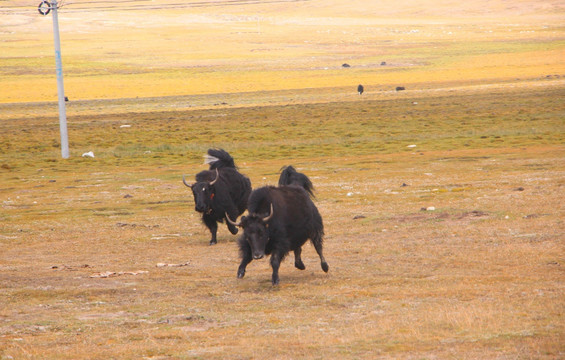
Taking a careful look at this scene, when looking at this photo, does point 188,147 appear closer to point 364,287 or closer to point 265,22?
point 364,287

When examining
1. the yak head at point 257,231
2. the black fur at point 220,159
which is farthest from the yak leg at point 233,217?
the yak head at point 257,231

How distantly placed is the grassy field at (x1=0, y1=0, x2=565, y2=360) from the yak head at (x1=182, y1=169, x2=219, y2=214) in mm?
616

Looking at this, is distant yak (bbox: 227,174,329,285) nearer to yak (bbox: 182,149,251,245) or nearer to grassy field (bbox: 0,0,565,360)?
grassy field (bbox: 0,0,565,360)

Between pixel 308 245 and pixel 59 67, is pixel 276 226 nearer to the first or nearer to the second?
pixel 308 245

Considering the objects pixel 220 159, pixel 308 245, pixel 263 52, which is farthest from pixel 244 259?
pixel 263 52

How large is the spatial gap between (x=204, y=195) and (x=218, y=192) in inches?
20.4

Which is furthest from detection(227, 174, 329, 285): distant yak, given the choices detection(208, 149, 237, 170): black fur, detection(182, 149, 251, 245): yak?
detection(208, 149, 237, 170): black fur

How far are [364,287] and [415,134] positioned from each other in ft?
89.6

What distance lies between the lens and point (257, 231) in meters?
10.0

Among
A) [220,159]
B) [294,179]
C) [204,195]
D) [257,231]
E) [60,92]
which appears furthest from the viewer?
[60,92]

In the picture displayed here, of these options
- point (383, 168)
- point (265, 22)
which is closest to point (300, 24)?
point (265, 22)

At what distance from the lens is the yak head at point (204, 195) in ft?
46.5

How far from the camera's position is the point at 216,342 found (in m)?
7.34

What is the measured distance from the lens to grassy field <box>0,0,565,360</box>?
24.6 ft
